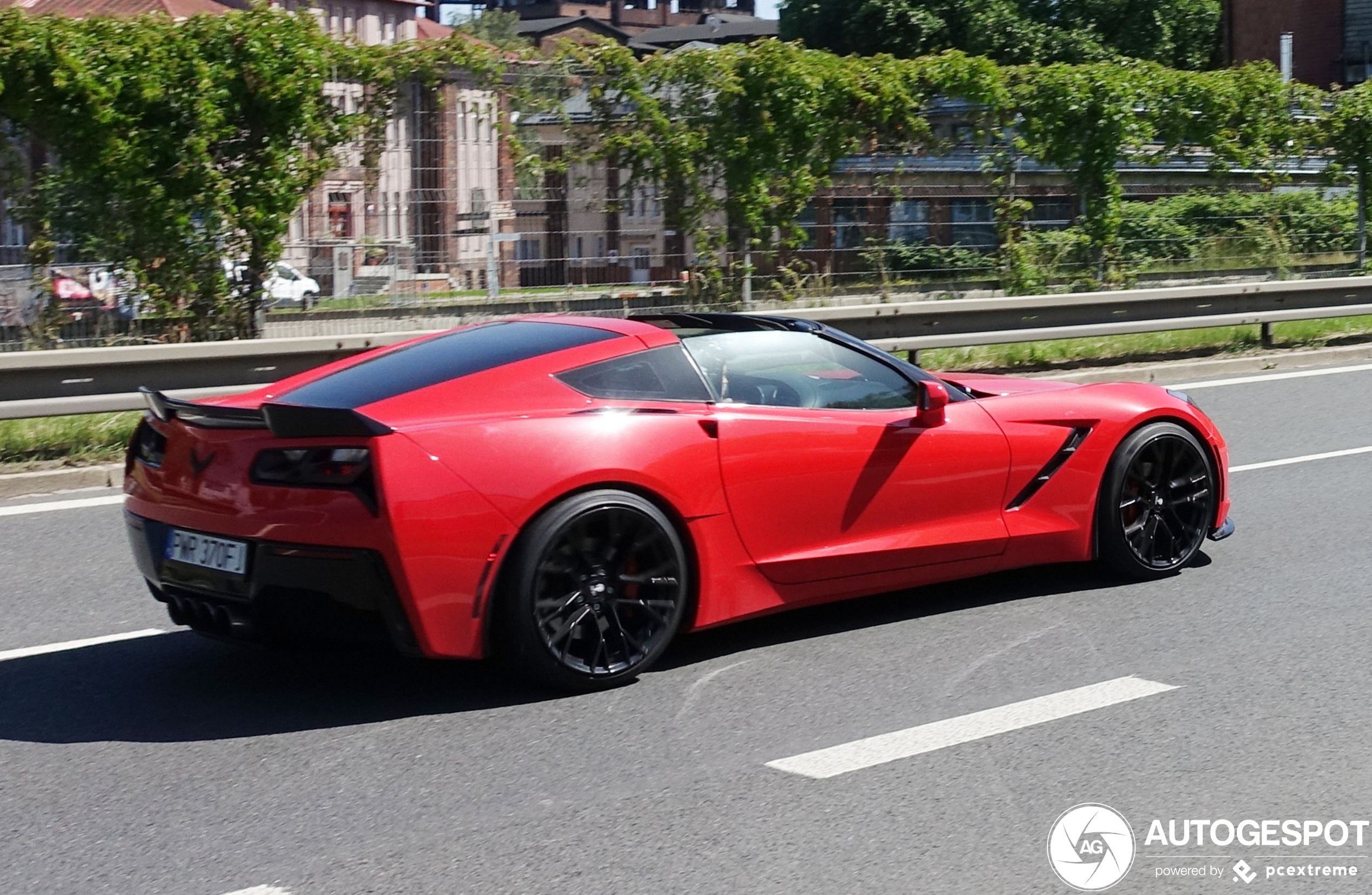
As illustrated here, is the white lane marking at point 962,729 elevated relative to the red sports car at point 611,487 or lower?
lower

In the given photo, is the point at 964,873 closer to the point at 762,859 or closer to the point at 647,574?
the point at 762,859

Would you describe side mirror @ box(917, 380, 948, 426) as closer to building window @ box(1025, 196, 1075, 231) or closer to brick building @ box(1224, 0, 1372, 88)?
building window @ box(1025, 196, 1075, 231)

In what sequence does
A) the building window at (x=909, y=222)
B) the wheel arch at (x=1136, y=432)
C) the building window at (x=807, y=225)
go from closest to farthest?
the wheel arch at (x=1136, y=432) < the building window at (x=909, y=222) < the building window at (x=807, y=225)

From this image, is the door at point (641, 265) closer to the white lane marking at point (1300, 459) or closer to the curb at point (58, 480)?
the curb at point (58, 480)

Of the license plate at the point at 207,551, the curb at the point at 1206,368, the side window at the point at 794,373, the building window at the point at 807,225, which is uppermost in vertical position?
the building window at the point at 807,225

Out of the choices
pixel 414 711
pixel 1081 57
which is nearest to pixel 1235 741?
pixel 414 711

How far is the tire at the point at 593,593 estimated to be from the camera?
5.11 m

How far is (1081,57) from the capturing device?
61.4m

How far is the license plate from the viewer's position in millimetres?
5004

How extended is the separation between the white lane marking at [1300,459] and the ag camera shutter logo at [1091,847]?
6047 mm

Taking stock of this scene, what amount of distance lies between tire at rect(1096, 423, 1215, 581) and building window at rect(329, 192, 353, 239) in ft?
29.0

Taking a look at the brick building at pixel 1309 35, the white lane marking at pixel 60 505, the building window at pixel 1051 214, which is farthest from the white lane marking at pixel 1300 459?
the brick building at pixel 1309 35

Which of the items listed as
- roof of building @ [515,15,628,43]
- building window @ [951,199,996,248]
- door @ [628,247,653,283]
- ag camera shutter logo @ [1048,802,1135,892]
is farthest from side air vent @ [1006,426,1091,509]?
roof of building @ [515,15,628,43]

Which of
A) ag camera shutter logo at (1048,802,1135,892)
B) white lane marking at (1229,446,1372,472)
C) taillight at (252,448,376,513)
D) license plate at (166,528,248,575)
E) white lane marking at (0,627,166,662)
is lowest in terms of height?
ag camera shutter logo at (1048,802,1135,892)
